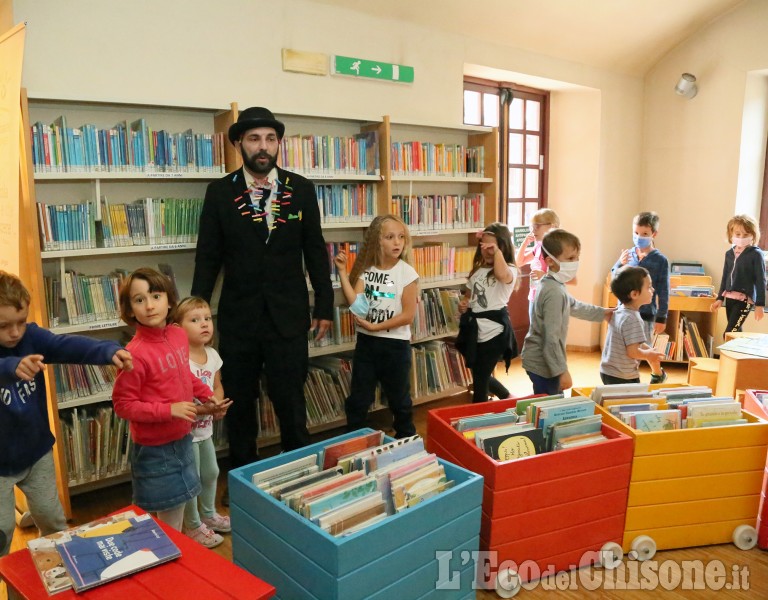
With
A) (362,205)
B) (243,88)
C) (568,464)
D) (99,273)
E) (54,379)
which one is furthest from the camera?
(362,205)

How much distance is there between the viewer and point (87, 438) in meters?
2.65

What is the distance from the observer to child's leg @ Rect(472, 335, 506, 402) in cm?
333

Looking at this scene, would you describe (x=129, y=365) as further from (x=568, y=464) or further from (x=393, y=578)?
(x=568, y=464)

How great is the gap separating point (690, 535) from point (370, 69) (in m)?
2.95

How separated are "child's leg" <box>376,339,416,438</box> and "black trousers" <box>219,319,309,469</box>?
15.4 inches

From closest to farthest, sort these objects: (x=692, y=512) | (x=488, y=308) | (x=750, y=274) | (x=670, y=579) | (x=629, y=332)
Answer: (x=670, y=579) → (x=692, y=512) → (x=629, y=332) → (x=488, y=308) → (x=750, y=274)

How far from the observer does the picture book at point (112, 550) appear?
130 cm

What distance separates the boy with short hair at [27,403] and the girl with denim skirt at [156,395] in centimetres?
11

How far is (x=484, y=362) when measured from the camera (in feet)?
11.0

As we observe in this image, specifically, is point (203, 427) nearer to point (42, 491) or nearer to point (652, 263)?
point (42, 491)

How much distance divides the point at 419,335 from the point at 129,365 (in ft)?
7.50

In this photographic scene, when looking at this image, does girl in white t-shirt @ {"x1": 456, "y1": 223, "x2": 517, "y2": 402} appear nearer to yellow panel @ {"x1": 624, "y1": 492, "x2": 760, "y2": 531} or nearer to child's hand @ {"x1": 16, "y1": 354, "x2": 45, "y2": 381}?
yellow panel @ {"x1": 624, "y1": 492, "x2": 760, "y2": 531}

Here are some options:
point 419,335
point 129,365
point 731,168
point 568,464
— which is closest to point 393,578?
point 568,464

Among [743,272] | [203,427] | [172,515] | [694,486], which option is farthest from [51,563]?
[743,272]
